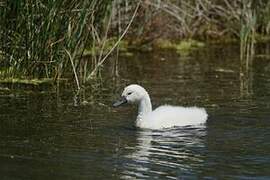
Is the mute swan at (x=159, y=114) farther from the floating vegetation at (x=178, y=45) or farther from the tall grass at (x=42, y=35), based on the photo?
the floating vegetation at (x=178, y=45)

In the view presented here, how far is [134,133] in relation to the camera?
906cm

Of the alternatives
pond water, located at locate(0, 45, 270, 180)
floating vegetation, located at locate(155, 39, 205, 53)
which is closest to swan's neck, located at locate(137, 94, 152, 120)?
pond water, located at locate(0, 45, 270, 180)

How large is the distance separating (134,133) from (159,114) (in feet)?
1.79

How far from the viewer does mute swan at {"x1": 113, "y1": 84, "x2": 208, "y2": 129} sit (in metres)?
9.41

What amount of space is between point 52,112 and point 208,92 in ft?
8.65

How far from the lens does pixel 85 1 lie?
11.3 metres

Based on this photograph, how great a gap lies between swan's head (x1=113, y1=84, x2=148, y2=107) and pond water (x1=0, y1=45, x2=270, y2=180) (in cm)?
23

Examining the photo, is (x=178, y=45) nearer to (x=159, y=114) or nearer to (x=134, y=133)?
(x=159, y=114)

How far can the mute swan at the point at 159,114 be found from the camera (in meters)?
9.41

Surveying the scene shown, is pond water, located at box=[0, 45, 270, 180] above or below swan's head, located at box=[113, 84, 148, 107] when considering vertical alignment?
below

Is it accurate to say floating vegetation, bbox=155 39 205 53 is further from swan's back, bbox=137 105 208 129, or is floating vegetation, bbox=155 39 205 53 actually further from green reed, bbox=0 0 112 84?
swan's back, bbox=137 105 208 129

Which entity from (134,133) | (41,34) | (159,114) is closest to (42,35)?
(41,34)

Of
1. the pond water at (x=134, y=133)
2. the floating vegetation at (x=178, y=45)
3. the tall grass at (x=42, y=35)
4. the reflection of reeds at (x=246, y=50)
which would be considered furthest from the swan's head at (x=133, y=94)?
the floating vegetation at (x=178, y=45)

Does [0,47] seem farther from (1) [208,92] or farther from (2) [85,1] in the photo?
(1) [208,92]
